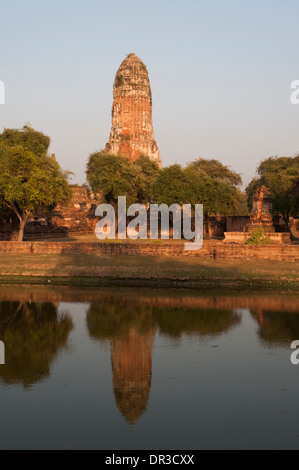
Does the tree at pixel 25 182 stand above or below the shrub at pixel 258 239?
above

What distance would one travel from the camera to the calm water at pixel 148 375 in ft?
28.3

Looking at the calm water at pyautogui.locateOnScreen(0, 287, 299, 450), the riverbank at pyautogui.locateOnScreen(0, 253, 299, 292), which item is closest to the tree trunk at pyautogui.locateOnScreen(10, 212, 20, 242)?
the riverbank at pyautogui.locateOnScreen(0, 253, 299, 292)

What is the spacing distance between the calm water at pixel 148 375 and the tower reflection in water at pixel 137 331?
3 centimetres

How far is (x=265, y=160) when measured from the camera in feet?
→ 236

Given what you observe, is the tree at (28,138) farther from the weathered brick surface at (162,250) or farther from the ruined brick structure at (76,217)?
the weathered brick surface at (162,250)

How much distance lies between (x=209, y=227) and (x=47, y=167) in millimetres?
19318

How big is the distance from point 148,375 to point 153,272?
45.4 feet

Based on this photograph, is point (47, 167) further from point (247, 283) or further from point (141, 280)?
point (247, 283)

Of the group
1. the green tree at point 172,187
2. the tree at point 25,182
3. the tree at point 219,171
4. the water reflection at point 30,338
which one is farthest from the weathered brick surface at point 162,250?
the tree at point 219,171

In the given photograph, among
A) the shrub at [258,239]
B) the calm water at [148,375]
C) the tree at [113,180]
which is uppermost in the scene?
the tree at [113,180]

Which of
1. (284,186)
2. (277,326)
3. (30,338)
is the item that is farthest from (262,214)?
(30,338)

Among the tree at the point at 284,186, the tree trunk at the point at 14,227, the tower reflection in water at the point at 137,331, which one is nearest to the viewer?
the tower reflection in water at the point at 137,331

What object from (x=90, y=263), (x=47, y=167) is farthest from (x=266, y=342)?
(x=47, y=167)

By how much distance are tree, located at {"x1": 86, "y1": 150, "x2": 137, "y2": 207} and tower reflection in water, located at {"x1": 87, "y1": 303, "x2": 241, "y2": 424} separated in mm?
36085
